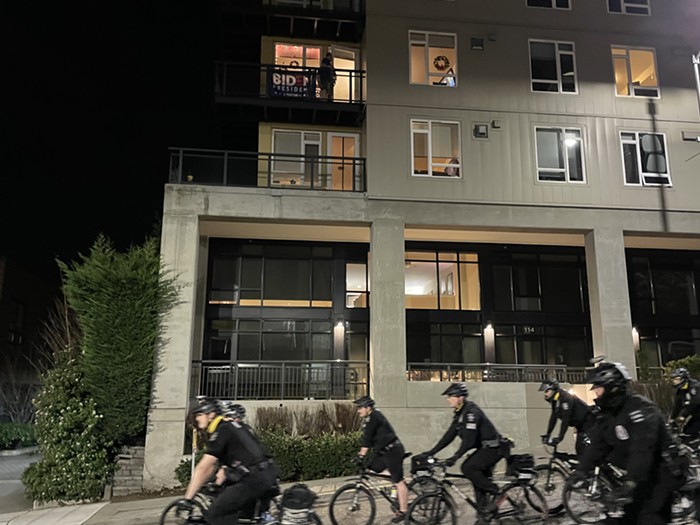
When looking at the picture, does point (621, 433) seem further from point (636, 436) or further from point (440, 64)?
point (440, 64)

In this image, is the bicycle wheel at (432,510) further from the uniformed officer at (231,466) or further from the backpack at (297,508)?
the uniformed officer at (231,466)

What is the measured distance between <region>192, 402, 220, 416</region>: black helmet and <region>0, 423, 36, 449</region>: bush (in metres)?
17.8

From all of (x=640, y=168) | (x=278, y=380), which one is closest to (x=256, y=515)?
(x=278, y=380)

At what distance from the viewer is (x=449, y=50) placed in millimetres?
18734

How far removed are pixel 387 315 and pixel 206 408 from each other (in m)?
10.5

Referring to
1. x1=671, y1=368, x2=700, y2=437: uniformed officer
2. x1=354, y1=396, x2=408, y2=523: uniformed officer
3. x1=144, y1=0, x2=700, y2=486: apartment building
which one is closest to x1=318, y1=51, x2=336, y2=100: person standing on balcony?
x1=144, y1=0, x2=700, y2=486: apartment building

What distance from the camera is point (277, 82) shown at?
18.6 m

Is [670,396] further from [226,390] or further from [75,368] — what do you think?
[75,368]

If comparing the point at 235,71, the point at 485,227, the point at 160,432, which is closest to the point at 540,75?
the point at 485,227

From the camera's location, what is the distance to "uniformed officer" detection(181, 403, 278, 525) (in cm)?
574

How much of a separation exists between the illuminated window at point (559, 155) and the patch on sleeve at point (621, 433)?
46.0ft

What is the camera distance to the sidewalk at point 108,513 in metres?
10.7

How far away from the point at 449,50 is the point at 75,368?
14487 millimetres

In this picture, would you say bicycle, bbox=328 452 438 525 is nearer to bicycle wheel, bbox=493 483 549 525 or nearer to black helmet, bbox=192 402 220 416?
bicycle wheel, bbox=493 483 549 525
